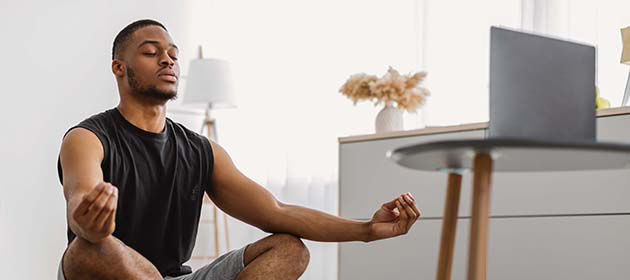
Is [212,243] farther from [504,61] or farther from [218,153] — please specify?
[504,61]

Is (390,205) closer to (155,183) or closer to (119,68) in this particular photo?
(155,183)

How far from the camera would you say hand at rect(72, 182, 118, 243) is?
1648mm

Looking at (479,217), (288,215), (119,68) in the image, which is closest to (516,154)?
(479,217)

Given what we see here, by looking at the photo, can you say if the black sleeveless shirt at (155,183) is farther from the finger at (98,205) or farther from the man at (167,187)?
the finger at (98,205)

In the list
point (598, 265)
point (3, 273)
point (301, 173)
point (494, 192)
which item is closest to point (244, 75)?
point (301, 173)

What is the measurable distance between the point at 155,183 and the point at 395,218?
0.65 meters

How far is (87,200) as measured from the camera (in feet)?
5.45

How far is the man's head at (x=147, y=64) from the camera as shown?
7.75ft

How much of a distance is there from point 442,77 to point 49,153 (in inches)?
79.1

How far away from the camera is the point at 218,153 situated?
252cm

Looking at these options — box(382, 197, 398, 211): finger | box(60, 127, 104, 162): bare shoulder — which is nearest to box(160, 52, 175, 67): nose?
box(60, 127, 104, 162): bare shoulder

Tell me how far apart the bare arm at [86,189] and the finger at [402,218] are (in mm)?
697

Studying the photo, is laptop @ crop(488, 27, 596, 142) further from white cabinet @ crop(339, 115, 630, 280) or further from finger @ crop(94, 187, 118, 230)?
white cabinet @ crop(339, 115, 630, 280)

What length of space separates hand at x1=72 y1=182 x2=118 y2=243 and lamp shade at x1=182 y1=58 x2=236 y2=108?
2854 mm
